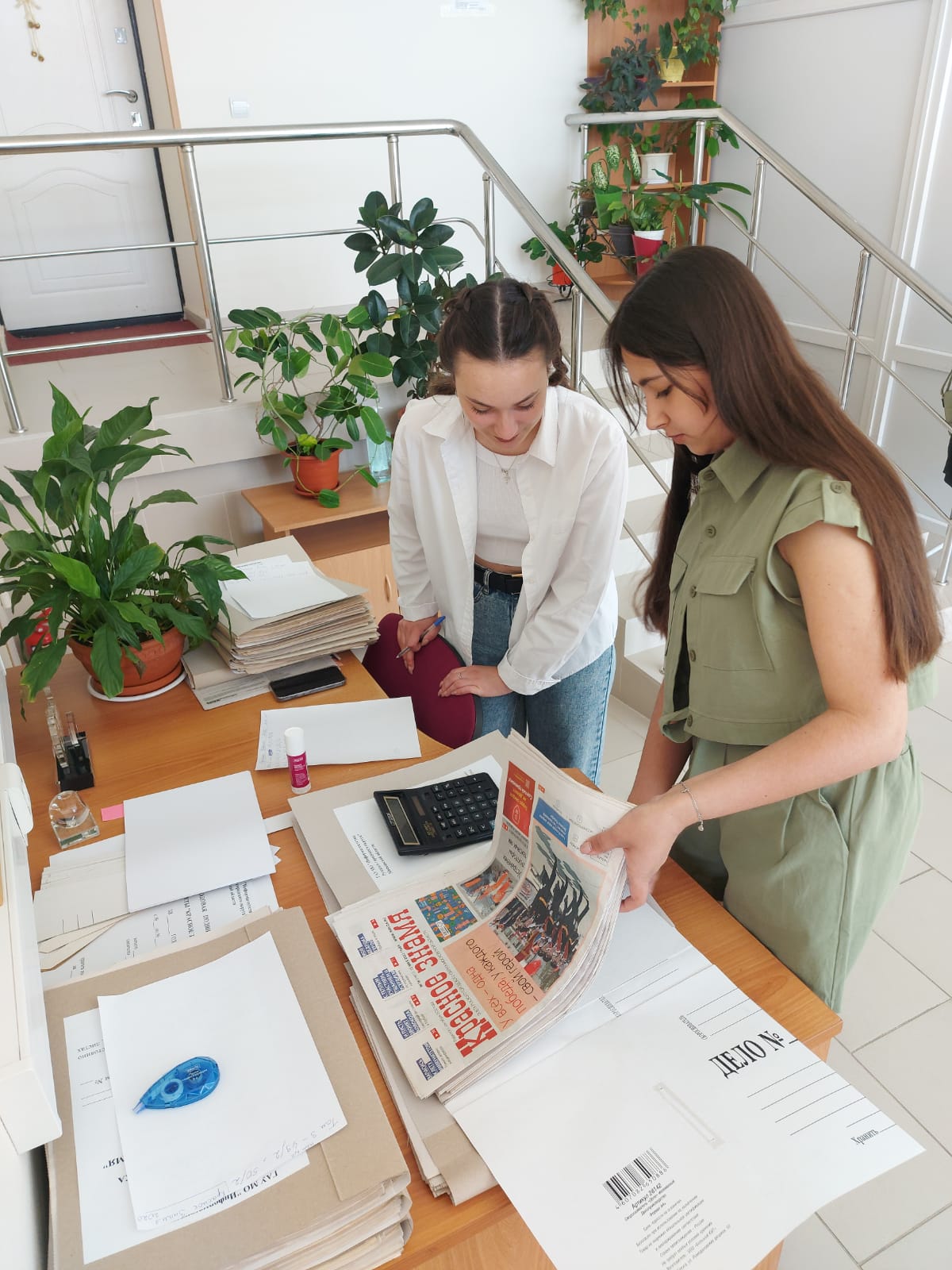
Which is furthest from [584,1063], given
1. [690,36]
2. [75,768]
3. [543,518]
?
[690,36]

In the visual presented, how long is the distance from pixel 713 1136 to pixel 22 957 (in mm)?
592

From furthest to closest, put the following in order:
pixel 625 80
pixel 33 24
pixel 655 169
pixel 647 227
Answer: pixel 655 169 → pixel 625 80 → pixel 647 227 → pixel 33 24

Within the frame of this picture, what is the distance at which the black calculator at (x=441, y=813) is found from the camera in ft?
3.52

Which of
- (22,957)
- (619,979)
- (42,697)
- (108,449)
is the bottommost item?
(42,697)

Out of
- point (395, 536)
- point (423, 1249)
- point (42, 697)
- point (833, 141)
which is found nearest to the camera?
point (423, 1249)

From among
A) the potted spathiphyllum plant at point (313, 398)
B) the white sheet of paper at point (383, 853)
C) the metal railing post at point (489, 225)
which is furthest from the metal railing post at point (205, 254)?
the white sheet of paper at point (383, 853)

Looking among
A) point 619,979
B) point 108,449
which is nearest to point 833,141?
point 108,449

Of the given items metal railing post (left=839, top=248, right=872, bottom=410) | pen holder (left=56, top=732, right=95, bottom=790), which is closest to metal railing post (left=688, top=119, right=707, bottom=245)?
metal railing post (left=839, top=248, right=872, bottom=410)

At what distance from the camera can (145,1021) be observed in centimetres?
85

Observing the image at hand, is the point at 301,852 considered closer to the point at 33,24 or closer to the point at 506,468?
the point at 506,468

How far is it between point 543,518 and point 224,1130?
1103mm

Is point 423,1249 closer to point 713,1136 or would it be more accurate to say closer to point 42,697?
point 713,1136

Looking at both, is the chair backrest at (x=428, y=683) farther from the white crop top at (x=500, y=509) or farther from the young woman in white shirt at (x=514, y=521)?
the white crop top at (x=500, y=509)

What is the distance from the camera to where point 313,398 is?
9.70 ft
